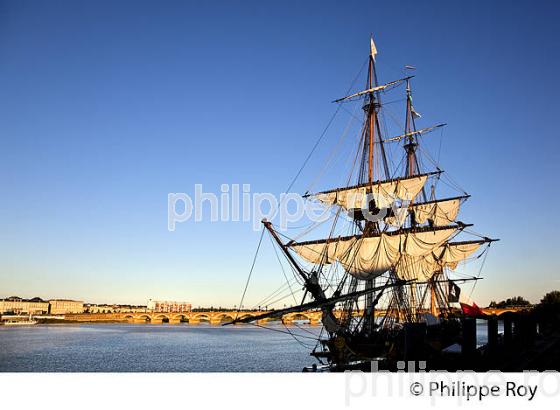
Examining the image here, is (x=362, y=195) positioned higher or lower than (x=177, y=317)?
higher

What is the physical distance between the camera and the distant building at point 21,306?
5628 centimetres

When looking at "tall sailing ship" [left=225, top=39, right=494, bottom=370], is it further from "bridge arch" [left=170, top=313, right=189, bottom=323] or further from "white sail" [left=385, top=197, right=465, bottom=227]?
"bridge arch" [left=170, top=313, right=189, bottom=323]

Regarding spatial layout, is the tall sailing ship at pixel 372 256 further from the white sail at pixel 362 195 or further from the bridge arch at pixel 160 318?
the bridge arch at pixel 160 318

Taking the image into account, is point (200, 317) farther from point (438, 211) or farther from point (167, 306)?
point (438, 211)

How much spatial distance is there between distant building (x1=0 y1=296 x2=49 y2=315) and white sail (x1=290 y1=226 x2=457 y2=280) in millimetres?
40319

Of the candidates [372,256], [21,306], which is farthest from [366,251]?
[21,306]

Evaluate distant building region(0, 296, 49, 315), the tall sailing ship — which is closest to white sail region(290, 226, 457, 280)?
the tall sailing ship

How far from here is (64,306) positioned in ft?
244

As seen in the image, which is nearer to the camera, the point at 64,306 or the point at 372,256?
the point at 372,256

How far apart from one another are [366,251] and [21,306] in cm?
5119
